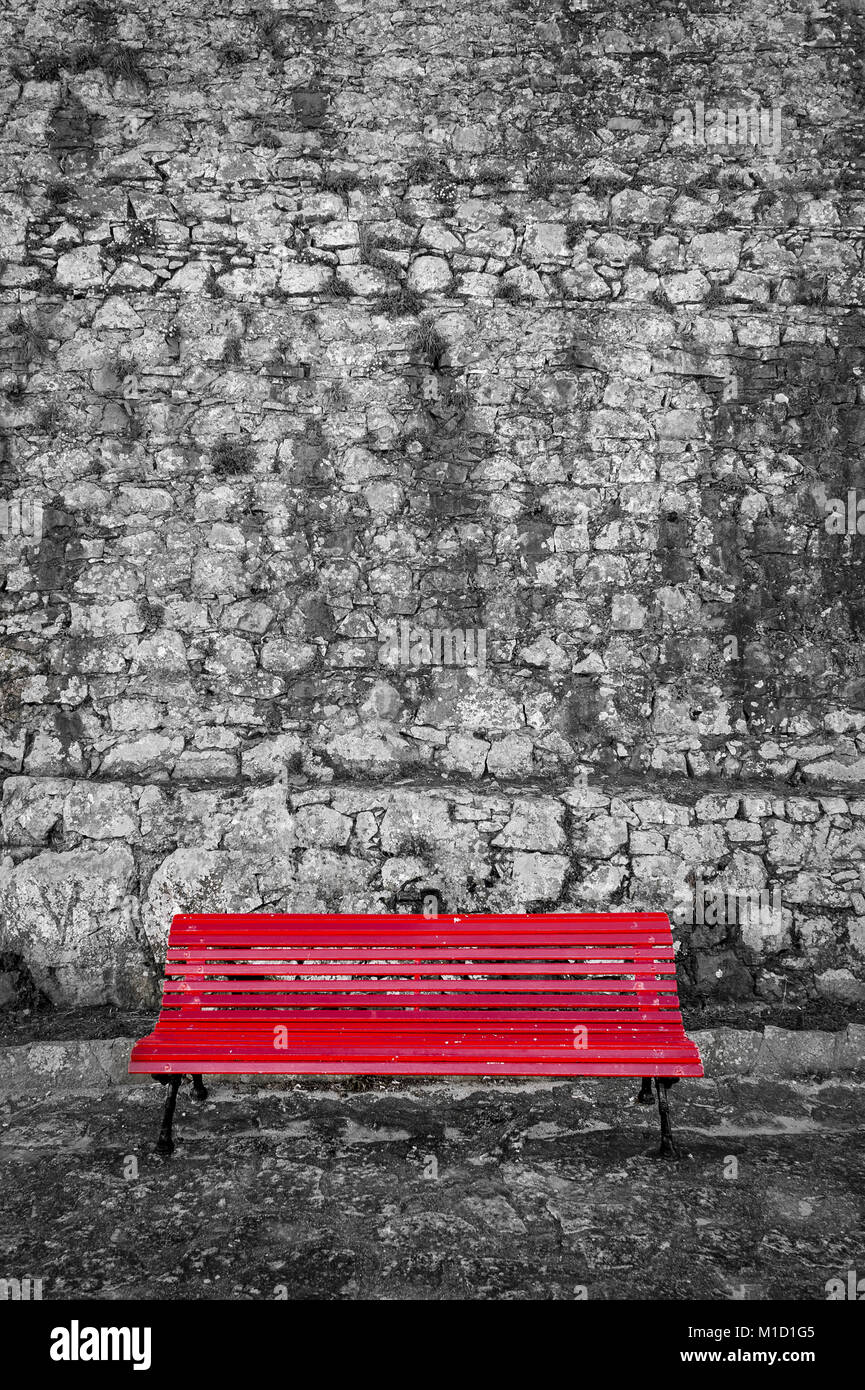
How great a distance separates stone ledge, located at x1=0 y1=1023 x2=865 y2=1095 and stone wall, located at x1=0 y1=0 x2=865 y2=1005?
974 millimetres

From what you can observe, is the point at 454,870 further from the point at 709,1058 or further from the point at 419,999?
the point at 709,1058

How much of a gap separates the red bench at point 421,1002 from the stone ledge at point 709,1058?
0.49 meters

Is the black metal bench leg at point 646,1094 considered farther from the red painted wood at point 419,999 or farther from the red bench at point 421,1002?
the red painted wood at point 419,999

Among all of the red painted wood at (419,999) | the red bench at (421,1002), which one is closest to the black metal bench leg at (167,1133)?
the red bench at (421,1002)

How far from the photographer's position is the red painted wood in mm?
2996

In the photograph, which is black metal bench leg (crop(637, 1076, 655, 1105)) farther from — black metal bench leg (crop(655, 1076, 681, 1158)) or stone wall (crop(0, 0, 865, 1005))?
stone wall (crop(0, 0, 865, 1005))

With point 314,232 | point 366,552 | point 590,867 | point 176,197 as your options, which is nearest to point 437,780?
point 590,867

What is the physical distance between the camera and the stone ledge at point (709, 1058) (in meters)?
3.59

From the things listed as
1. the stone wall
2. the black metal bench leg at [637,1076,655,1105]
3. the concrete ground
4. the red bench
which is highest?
the stone wall

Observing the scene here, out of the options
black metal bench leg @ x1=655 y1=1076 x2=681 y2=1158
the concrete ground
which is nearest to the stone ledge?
the concrete ground

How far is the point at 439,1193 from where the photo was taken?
282 centimetres

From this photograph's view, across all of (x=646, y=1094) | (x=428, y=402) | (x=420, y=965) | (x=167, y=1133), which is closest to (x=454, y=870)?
(x=420, y=965)

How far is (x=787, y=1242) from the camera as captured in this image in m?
2.57

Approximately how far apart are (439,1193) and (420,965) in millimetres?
860
